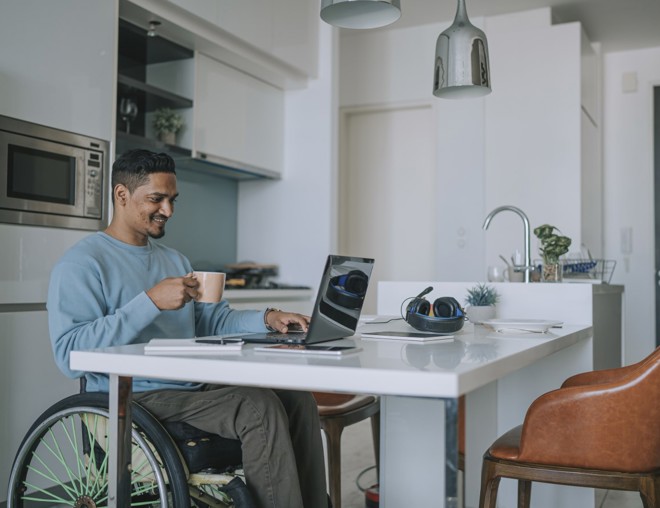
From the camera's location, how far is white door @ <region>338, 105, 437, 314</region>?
515cm

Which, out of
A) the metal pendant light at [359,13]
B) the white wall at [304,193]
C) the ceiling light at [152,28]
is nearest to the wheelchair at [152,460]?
the metal pendant light at [359,13]

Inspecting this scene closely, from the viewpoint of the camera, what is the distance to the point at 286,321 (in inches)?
73.3

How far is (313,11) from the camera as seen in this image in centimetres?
437

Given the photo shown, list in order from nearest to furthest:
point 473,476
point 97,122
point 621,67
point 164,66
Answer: point 473,476 → point 97,122 → point 164,66 → point 621,67

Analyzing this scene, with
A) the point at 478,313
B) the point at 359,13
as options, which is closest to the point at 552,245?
the point at 478,313

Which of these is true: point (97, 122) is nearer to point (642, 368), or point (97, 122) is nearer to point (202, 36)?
point (202, 36)

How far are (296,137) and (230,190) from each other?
549 mm

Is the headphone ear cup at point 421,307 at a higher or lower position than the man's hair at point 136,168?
lower

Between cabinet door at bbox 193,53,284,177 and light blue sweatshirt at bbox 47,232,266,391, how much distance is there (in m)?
1.84

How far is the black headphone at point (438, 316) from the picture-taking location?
72.3 inches

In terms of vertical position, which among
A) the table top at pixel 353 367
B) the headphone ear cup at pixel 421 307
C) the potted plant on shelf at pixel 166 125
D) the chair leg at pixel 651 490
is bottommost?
the chair leg at pixel 651 490

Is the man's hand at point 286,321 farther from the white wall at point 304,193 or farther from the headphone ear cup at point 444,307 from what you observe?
the white wall at point 304,193

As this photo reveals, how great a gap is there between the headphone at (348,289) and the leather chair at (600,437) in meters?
0.48

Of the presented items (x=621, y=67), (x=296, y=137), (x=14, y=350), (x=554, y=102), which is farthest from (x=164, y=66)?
(x=621, y=67)
